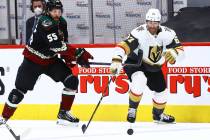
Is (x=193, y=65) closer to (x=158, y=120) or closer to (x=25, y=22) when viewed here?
(x=158, y=120)

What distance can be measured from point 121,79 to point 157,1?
3.25 ft

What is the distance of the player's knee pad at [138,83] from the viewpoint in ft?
17.4

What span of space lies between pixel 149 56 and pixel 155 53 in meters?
0.05

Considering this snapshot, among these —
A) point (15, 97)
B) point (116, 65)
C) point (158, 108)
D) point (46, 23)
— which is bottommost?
point (158, 108)

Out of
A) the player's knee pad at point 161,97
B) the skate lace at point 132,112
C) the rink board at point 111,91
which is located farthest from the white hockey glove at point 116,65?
the rink board at point 111,91

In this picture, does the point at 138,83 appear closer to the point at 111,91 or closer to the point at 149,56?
the point at 149,56

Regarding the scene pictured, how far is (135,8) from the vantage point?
23.6ft

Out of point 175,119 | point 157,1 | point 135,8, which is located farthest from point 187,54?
point 135,8

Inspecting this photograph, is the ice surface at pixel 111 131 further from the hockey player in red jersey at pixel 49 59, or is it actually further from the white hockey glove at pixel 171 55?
Result: the white hockey glove at pixel 171 55

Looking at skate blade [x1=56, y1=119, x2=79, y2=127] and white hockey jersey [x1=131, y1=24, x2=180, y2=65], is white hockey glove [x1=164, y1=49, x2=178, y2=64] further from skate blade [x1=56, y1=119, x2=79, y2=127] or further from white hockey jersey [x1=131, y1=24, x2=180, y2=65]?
skate blade [x1=56, y1=119, x2=79, y2=127]

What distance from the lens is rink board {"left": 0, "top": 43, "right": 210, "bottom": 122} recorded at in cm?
555

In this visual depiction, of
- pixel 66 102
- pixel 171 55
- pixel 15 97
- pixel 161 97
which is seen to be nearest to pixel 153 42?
pixel 171 55

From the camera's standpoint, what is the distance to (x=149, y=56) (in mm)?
5293

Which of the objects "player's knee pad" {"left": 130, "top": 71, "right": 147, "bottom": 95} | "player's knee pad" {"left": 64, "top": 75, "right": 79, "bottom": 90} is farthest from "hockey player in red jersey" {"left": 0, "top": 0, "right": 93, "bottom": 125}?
"player's knee pad" {"left": 130, "top": 71, "right": 147, "bottom": 95}
